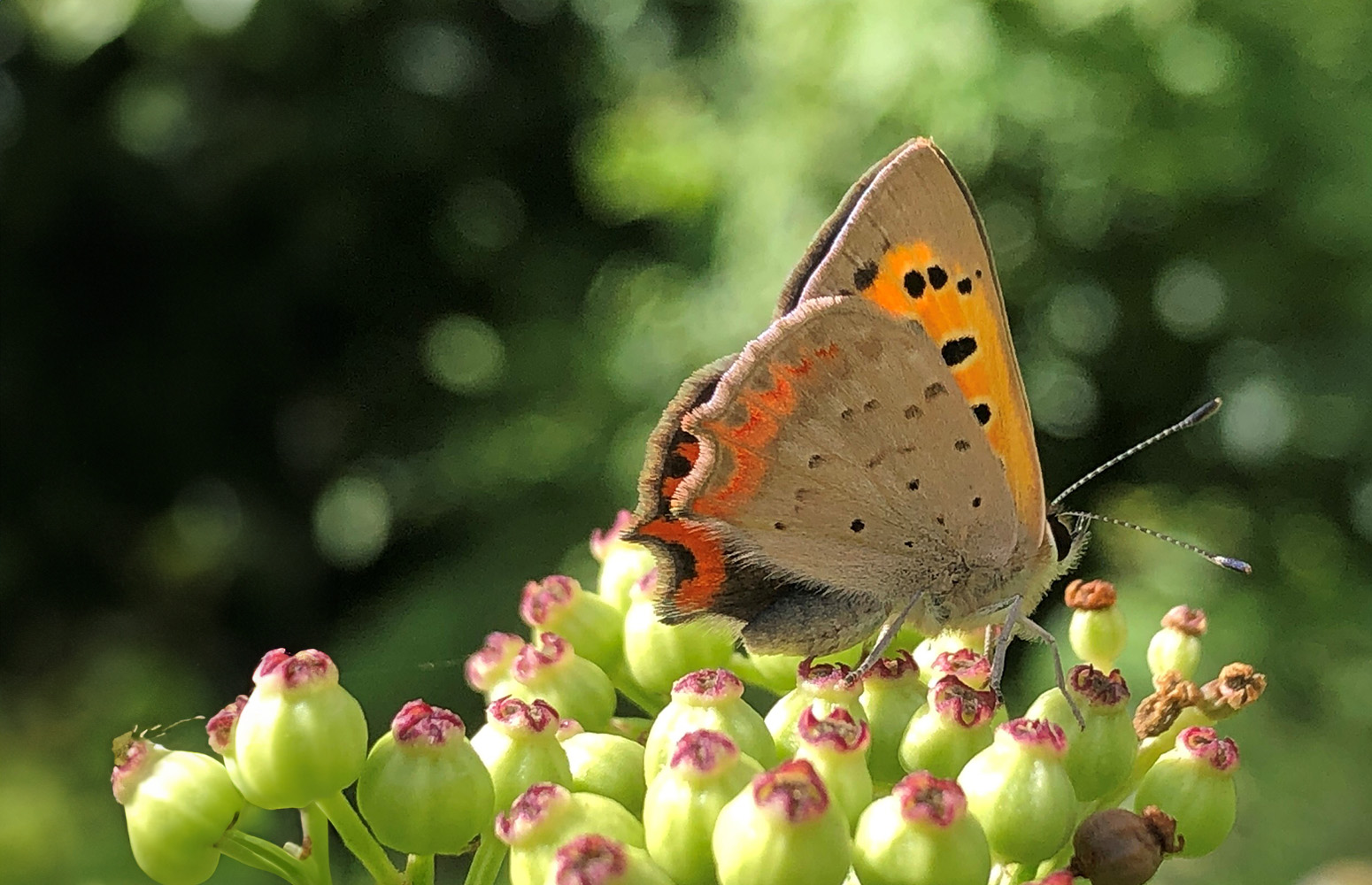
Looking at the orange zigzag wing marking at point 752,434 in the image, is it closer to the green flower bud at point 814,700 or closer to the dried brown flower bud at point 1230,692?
the green flower bud at point 814,700

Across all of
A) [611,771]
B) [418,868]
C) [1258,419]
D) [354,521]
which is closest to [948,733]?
[611,771]

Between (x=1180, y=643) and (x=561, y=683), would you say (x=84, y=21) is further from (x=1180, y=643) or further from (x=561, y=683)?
(x=1180, y=643)

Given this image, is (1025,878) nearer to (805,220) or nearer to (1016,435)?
(1016,435)

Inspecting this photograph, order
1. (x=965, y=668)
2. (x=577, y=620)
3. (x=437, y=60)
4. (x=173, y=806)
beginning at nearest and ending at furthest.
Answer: (x=173, y=806) < (x=965, y=668) < (x=577, y=620) < (x=437, y=60)

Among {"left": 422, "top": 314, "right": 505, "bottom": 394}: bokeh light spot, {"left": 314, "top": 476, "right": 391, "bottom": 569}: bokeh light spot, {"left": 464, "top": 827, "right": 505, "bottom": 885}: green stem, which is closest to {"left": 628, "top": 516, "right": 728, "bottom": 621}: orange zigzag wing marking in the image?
{"left": 464, "top": 827, "right": 505, "bottom": 885}: green stem

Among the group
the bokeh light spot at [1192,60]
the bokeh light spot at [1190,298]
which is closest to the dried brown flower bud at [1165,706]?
the bokeh light spot at [1192,60]

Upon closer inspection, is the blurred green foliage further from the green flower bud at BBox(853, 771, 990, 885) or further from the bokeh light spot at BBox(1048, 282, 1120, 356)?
the green flower bud at BBox(853, 771, 990, 885)
